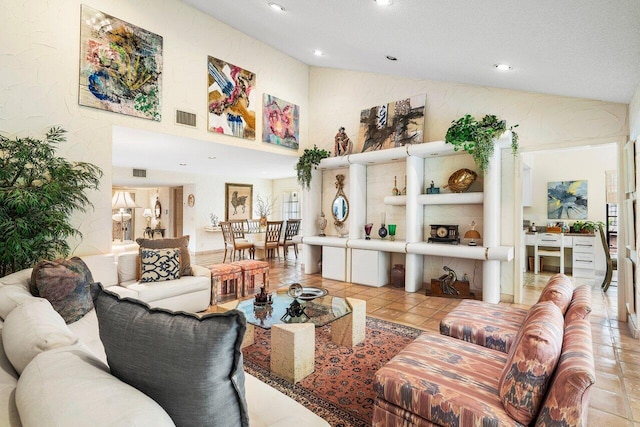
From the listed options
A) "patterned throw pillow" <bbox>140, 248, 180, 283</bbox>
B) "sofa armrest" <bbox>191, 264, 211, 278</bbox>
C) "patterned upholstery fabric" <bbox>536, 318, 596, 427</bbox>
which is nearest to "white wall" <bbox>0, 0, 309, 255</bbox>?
"patterned throw pillow" <bbox>140, 248, 180, 283</bbox>

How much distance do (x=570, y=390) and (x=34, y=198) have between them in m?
3.77

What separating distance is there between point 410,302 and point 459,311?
6.24ft

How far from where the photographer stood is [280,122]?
5.73 metres

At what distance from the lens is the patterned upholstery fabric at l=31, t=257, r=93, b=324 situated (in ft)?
7.69

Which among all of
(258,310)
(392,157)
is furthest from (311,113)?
(258,310)

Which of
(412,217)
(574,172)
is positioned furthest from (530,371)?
(574,172)

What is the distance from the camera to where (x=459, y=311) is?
256 centimetres

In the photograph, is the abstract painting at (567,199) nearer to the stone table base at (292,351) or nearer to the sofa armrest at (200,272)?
the stone table base at (292,351)

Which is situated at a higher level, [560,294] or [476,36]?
[476,36]

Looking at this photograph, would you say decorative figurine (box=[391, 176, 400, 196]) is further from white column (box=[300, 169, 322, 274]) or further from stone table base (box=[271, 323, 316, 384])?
stone table base (box=[271, 323, 316, 384])

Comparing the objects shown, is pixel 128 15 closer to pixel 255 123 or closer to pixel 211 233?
pixel 255 123

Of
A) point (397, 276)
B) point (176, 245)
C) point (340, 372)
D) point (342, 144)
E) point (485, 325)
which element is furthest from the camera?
point (342, 144)

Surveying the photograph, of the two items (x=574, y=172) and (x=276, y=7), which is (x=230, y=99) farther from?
(x=574, y=172)

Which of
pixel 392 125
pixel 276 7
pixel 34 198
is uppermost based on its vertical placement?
pixel 276 7
